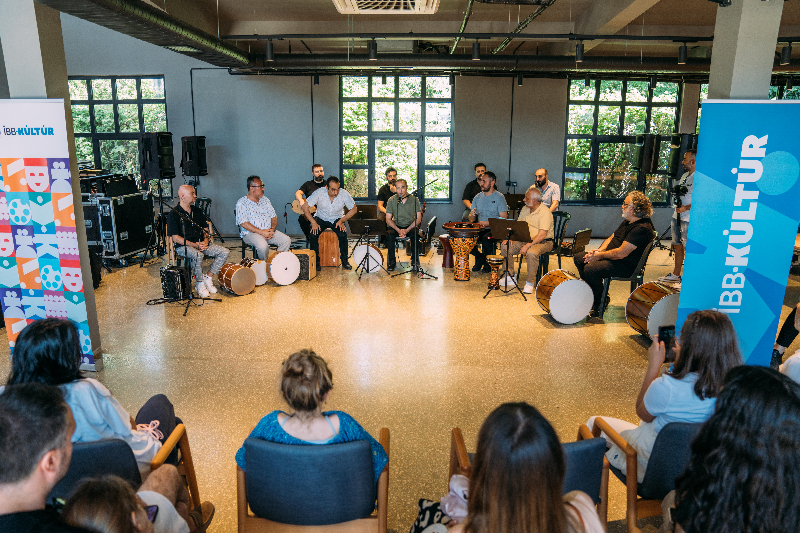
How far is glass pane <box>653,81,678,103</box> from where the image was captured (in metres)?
11.4

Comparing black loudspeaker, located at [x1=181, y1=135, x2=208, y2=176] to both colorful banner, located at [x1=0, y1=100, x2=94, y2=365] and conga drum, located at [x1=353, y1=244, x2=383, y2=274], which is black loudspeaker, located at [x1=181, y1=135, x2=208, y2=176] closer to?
conga drum, located at [x1=353, y1=244, x2=383, y2=274]

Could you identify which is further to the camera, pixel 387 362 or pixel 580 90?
pixel 580 90

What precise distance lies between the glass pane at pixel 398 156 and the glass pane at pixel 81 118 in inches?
235

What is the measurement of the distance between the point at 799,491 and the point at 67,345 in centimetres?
269

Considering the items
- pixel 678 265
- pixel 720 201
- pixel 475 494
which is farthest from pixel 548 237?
pixel 475 494

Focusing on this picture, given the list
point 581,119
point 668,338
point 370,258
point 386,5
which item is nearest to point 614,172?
point 581,119

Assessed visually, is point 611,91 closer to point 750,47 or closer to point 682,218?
point 682,218

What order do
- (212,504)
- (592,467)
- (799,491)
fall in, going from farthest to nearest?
(212,504) → (592,467) → (799,491)

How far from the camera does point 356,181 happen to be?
11617mm

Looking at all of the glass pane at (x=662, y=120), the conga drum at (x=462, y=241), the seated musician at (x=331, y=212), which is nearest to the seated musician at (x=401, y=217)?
the seated musician at (x=331, y=212)

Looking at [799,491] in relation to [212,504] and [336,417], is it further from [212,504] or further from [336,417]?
[212,504]

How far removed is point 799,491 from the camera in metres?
1.55

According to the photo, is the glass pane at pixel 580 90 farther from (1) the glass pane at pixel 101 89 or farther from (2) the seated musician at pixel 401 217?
(1) the glass pane at pixel 101 89

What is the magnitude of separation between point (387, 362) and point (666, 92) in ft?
31.3
